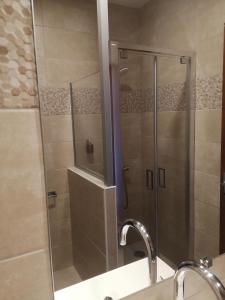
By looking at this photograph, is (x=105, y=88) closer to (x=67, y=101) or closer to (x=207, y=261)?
(x=67, y=101)

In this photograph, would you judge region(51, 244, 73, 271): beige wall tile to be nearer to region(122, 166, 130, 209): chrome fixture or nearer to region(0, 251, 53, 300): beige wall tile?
region(0, 251, 53, 300): beige wall tile

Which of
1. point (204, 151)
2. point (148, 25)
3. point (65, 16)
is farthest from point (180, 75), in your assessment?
point (65, 16)

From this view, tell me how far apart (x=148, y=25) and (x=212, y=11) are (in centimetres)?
30

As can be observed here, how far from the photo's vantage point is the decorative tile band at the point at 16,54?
437mm

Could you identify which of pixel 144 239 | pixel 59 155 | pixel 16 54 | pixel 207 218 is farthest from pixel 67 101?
pixel 207 218

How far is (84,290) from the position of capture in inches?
29.1

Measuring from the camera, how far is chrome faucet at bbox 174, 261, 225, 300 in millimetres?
563

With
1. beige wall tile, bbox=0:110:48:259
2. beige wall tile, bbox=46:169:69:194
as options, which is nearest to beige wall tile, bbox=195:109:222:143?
beige wall tile, bbox=46:169:69:194

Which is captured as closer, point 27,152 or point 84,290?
point 27,152

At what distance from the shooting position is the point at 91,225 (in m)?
0.81

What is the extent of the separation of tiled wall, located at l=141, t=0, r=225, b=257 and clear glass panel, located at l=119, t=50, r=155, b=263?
16cm

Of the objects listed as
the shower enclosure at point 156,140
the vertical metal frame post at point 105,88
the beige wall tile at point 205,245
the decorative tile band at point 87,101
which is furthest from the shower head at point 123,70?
the beige wall tile at point 205,245

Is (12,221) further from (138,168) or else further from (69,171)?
(138,168)

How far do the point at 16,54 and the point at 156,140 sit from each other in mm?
944
